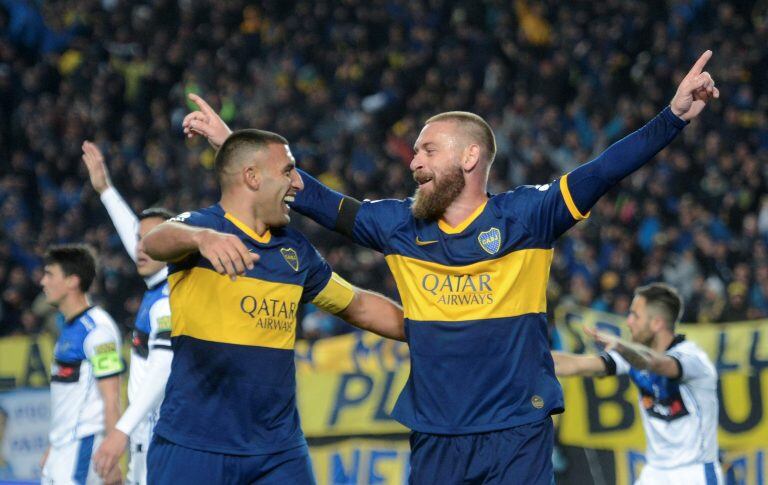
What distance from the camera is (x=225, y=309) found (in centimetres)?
445

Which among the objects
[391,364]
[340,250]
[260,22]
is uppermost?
[260,22]

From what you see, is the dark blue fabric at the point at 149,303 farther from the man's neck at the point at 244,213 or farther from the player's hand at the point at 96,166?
the man's neck at the point at 244,213

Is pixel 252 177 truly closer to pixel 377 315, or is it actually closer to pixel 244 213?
pixel 244 213

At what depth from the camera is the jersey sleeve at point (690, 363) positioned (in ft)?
22.4

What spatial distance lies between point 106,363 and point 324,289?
218 centimetres

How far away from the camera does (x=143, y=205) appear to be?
49.4 feet

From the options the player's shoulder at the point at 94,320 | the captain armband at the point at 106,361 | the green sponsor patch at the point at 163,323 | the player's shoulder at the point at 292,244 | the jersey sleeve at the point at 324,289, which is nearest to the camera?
the player's shoulder at the point at 292,244

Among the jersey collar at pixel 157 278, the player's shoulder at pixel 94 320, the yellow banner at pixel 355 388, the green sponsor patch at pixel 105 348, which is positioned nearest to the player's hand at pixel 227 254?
the jersey collar at pixel 157 278

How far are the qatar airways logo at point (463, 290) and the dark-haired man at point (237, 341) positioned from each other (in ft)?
1.93

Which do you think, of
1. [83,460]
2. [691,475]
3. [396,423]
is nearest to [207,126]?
[83,460]

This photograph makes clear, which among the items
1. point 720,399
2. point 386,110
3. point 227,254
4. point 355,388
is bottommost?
point 227,254

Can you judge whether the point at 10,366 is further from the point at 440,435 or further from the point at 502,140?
the point at 440,435

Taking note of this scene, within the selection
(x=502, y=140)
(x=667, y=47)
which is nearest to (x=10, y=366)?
(x=502, y=140)

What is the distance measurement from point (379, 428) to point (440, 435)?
4.78 m
